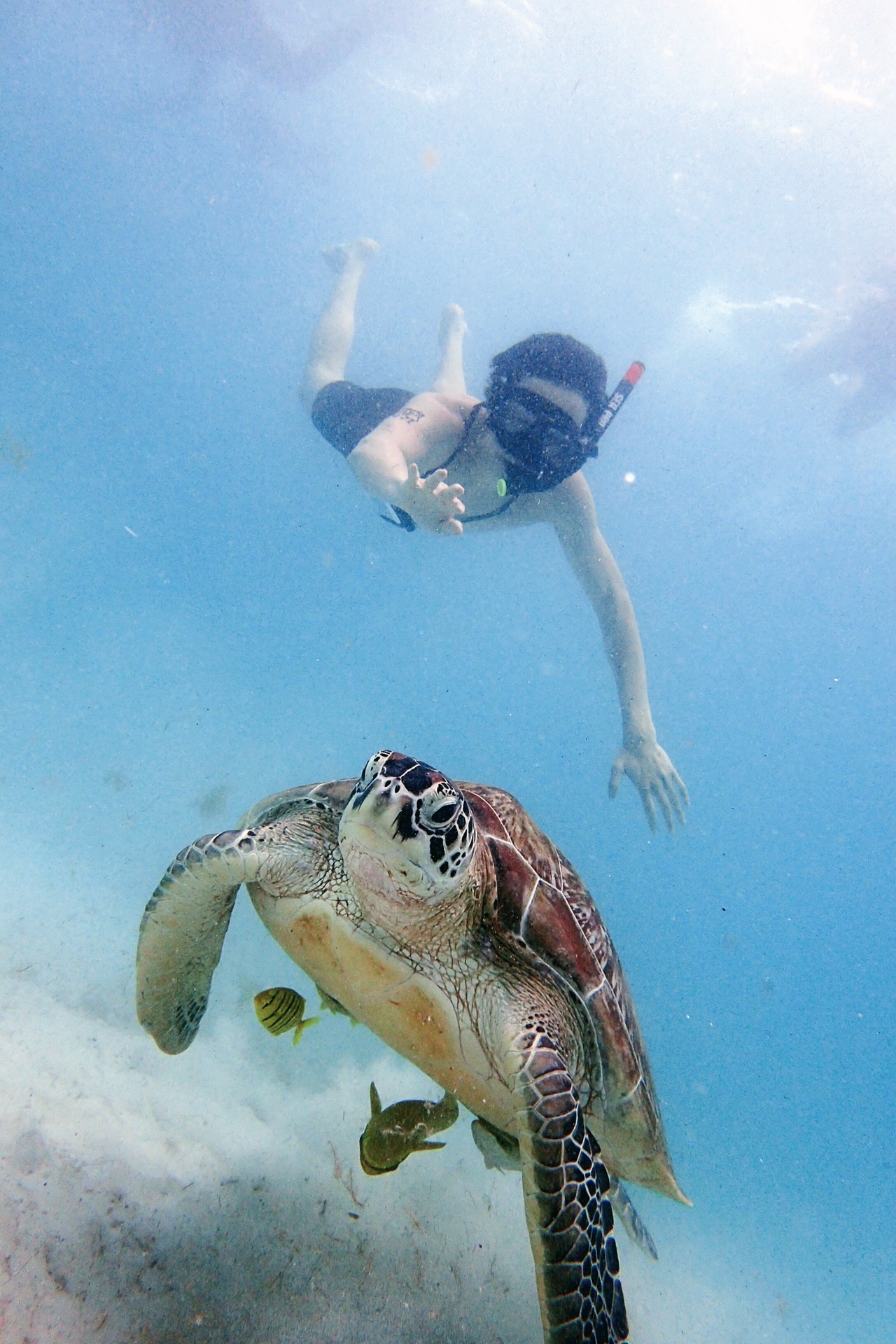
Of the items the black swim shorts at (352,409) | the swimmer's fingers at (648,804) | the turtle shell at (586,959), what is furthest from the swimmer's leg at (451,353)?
the turtle shell at (586,959)

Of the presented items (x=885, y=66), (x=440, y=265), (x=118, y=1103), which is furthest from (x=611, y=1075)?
(x=440, y=265)

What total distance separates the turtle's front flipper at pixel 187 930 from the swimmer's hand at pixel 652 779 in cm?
521

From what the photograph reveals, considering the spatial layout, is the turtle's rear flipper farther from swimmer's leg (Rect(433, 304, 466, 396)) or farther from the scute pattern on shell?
swimmer's leg (Rect(433, 304, 466, 396))

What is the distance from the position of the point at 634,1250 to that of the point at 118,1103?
25.0 ft

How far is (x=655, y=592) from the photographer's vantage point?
216 feet

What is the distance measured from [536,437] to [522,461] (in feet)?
1.07

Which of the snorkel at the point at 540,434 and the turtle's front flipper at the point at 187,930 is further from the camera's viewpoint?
the snorkel at the point at 540,434

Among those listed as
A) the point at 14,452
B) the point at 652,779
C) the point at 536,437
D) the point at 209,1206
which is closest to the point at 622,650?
the point at 652,779

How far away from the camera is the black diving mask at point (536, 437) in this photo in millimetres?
6176

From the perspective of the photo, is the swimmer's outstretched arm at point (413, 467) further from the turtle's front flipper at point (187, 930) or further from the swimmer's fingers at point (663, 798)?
the swimmer's fingers at point (663, 798)

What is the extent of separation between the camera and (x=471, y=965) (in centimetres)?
273

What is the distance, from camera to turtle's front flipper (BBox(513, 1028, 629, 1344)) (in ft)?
6.17

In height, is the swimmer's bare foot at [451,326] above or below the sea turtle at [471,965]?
above

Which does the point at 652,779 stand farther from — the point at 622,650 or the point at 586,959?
the point at 586,959
